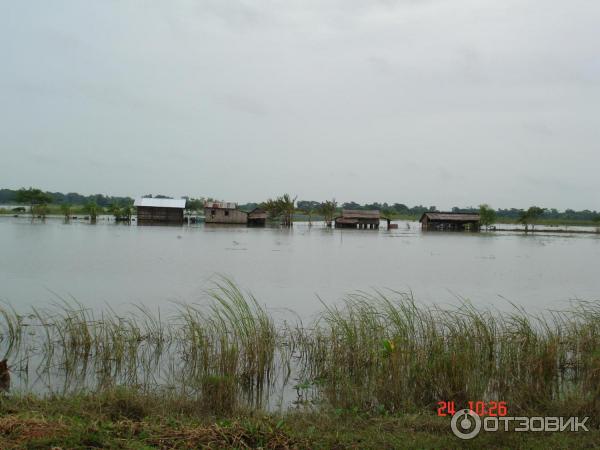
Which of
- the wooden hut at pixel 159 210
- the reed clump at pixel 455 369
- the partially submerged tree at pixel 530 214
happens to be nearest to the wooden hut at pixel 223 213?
the wooden hut at pixel 159 210

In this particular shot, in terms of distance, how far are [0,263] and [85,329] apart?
42.0 ft

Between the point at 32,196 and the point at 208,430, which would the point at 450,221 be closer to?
the point at 32,196

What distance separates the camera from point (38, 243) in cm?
2502

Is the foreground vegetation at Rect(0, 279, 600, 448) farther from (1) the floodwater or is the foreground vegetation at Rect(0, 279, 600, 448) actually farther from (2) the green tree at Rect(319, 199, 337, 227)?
(2) the green tree at Rect(319, 199, 337, 227)

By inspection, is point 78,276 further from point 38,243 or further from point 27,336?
point 38,243

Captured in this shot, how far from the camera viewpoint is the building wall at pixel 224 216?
2270 inches

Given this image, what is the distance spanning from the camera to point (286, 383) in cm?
593

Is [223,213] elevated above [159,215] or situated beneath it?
elevated above

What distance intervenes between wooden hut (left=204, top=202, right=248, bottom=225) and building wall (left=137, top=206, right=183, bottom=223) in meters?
3.37

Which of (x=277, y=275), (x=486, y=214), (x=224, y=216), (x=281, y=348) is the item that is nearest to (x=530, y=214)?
(x=486, y=214)

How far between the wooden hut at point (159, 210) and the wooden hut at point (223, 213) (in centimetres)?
324

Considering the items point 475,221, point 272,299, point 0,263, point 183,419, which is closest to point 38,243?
point 0,263
